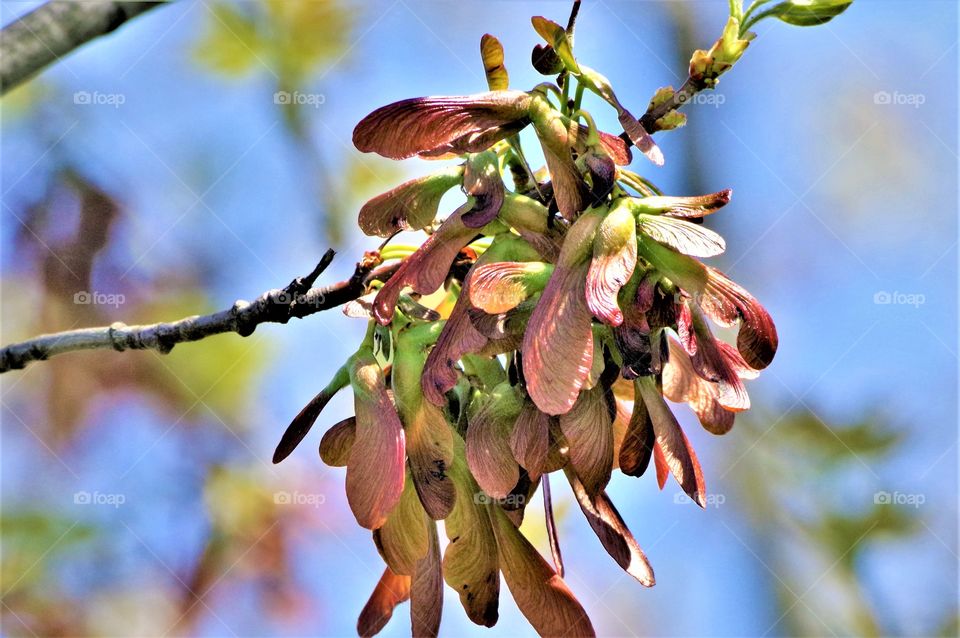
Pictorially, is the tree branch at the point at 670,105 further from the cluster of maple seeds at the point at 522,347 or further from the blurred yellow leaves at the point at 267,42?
the blurred yellow leaves at the point at 267,42

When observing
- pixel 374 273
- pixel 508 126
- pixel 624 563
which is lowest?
pixel 624 563

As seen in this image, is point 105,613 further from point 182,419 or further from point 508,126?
point 508,126

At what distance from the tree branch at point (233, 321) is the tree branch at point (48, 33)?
0.44 metres

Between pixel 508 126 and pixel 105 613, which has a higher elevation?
pixel 508 126

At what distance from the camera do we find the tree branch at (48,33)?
49.9 inches

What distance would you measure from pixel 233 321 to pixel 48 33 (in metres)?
0.49

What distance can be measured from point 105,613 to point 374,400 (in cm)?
206

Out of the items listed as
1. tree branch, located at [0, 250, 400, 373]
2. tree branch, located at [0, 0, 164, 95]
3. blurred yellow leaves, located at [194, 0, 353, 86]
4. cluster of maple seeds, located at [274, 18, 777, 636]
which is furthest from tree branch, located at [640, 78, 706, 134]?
blurred yellow leaves, located at [194, 0, 353, 86]

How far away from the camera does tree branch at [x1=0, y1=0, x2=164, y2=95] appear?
1.27m

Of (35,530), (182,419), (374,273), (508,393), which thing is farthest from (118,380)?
(508,393)

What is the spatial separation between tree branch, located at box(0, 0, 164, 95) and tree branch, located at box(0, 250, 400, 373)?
44 cm

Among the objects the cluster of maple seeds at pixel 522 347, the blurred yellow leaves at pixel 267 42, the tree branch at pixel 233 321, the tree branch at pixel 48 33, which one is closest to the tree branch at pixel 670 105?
the cluster of maple seeds at pixel 522 347

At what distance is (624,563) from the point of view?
3.88 ft

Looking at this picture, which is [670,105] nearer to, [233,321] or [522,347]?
[522,347]
